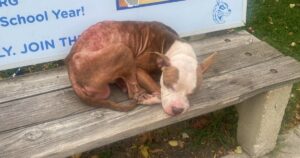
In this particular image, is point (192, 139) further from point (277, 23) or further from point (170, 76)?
point (277, 23)

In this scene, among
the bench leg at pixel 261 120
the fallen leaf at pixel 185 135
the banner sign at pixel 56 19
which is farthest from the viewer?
the fallen leaf at pixel 185 135

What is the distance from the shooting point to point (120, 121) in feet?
8.35

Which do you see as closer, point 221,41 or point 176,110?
point 176,110

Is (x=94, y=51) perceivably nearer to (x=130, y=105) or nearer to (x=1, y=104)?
(x=130, y=105)

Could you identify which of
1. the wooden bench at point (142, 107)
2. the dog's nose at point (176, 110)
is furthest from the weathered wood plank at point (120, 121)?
the dog's nose at point (176, 110)

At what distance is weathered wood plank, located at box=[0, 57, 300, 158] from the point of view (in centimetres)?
233

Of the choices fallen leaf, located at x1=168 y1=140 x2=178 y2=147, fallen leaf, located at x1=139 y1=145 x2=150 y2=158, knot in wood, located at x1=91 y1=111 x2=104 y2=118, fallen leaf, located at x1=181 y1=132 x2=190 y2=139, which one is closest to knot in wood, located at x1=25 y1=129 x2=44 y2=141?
knot in wood, located at x1=91 y1=111 x2=104 y2=118

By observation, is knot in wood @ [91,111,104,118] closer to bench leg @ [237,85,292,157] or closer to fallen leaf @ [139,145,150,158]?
fallen leaf @ [139,145,150,158]

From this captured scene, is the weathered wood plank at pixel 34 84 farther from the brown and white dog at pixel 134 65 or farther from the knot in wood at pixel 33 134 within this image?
the knot in wood at pixel 33 134

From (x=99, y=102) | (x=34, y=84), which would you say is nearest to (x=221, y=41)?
(x=99, y=102)

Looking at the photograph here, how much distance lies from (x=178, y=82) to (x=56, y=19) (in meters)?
1.09

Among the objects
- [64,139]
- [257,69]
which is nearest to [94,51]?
[64,139]

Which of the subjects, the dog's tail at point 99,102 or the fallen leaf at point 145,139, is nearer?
→ the dog's tail at point 99,102

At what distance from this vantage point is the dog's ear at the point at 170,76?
2.49 metres
